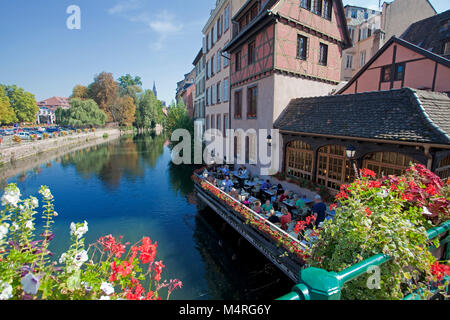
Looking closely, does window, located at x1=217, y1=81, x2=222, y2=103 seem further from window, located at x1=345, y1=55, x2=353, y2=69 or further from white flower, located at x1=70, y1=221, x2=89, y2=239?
white flower, located at x1=70, y1=221, x2=89, y2=239

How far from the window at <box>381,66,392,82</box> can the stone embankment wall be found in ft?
132

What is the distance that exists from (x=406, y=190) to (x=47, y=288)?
3.61 meters

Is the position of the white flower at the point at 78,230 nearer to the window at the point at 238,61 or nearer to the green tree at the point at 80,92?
the window at the point at 238,61

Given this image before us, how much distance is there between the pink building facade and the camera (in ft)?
38.0

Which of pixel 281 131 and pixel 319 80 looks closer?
pixel 281 131

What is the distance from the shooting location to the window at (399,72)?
43.1 feet

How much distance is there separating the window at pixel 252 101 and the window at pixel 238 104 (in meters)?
1.29

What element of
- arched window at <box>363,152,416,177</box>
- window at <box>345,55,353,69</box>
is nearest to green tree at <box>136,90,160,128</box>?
window at <box>345,55,353,69</box>

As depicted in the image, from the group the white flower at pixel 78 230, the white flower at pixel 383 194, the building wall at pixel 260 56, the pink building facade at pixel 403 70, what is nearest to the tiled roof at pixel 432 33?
the pink building facade at pixel 403 70

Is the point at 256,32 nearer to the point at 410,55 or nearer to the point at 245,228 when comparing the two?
the point at 410,55

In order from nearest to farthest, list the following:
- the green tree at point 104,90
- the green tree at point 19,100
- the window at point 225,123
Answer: the window at point 225,123
the green tree at point 19,100
the green tree at point 104,90

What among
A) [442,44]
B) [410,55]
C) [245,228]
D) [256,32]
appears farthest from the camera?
[442,44]

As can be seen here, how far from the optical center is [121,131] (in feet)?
257
